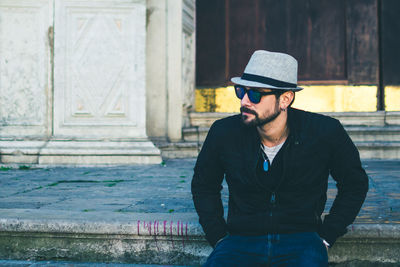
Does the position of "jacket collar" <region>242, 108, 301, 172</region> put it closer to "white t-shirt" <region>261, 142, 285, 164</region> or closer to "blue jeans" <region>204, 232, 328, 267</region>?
"white t-shirt" <region>261, 142, 285, 164</region>

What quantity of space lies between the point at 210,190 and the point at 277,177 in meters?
0.39

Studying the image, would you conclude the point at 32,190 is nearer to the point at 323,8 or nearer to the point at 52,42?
the point at 52,42

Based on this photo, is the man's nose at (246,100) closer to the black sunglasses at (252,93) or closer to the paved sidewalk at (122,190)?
the black sunglasses at (252,93)

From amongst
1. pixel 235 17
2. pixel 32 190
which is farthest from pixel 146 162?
pixel 235 17

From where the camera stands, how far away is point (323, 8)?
9164 mm

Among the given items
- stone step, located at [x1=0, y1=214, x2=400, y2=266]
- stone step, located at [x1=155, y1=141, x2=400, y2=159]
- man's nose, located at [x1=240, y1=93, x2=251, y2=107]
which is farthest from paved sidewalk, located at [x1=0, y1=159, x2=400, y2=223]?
man's nose, located at [x1=240, y1=93, x2=251, y2=107]

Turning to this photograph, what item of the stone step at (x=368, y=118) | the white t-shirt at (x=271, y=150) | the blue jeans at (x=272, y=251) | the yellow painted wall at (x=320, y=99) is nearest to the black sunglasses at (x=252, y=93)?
the white t-shirt at (x=271, y=150)

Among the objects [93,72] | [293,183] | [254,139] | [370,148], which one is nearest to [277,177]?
[293,183]

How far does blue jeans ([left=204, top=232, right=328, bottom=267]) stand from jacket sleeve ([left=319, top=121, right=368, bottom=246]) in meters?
0.10

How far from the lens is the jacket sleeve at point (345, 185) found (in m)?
2.45

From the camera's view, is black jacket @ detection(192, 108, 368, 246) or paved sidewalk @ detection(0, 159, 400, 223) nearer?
black jacket @ detection(192, 108, 368, 246)

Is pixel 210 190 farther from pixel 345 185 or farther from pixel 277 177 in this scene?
pixel 345 185

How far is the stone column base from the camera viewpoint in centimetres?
709

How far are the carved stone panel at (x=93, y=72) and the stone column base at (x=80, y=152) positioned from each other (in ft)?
0.50
